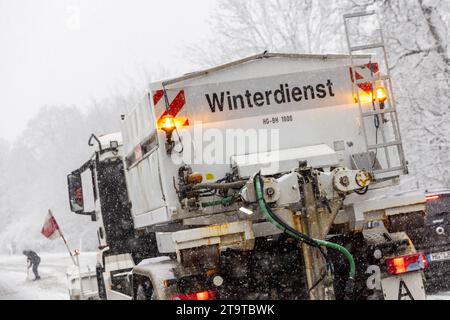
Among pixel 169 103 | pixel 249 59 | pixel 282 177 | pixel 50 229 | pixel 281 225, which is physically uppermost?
pixel 249 59

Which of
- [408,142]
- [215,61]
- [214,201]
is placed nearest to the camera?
[214,201]

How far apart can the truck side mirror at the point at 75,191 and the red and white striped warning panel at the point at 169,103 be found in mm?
4057

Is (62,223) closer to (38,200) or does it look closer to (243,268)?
(38,200)

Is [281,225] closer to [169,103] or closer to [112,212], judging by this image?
[169,103]

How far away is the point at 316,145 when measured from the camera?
7102 mm

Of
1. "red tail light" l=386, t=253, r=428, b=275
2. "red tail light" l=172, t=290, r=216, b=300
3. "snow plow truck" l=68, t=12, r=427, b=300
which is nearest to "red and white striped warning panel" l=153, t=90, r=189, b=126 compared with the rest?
"snow plow truck" l=68, t=12, r=427, b=300

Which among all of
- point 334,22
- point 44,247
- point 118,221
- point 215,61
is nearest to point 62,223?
point 44,247

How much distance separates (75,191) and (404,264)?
5462mm

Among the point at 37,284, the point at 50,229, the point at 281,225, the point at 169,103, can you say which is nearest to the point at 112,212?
the point at 169,103

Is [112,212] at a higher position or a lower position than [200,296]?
higher

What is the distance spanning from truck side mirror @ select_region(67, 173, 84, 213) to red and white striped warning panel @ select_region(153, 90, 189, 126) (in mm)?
4057

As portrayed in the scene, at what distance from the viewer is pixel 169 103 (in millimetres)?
6922

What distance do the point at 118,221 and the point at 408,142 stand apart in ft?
39.0

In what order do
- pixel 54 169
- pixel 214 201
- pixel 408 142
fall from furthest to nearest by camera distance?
1. pixel 54 169
2. pixel 408 142
3. pixel 214 201
